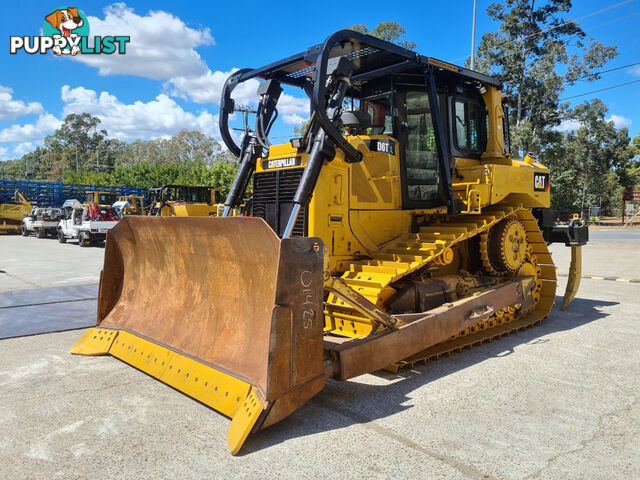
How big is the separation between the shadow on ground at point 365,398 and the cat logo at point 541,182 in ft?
7.39

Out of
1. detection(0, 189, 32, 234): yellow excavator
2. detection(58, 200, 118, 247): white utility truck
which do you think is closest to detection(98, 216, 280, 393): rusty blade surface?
detection(58, 200, 118, 247): white utility truck

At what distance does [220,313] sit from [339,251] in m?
1.54

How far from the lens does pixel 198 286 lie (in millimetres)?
4684

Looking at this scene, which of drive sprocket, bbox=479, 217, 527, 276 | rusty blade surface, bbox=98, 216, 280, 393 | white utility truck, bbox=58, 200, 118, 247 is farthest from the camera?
white utility truck, bbox=58, 200, 118, 247

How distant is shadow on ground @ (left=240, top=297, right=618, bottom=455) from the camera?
360 cm

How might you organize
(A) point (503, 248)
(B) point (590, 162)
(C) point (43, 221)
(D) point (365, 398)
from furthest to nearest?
(B) point (590, 162), (C) point (43, 221), (A) point (503, 248), (D) point (365, 398)

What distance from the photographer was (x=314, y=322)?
3654 millimetres

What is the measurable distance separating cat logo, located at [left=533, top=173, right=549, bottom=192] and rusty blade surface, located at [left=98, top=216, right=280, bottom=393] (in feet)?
16.1

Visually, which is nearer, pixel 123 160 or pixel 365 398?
pixel 365 398

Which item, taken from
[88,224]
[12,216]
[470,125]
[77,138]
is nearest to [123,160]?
[77,138]

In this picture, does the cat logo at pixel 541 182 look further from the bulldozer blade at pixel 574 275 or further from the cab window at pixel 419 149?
the cab window at pixel 419 149

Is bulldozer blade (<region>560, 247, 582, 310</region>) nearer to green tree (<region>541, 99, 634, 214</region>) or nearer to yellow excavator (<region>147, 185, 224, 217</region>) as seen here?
yellow excavator (<region>147, 185, 224, 217</region>)

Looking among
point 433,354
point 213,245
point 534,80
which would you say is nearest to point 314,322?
point 213,245

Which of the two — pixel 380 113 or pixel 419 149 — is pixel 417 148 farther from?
pixel 380 113
